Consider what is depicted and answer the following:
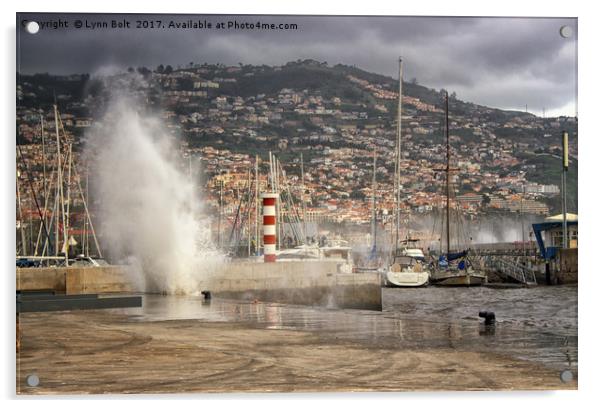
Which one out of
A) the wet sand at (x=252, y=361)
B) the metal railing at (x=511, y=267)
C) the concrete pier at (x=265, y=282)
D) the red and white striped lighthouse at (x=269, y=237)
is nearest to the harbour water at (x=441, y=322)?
the wet sand at (x=252, y=361)

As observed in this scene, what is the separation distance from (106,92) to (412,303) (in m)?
7.10

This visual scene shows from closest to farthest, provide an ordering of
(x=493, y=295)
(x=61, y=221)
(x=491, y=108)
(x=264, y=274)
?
(x=491, y=108) → (x=61, y=221) → (x=264, y=274) → (x=493, y=295)

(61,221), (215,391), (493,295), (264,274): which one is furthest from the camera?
(493,295)

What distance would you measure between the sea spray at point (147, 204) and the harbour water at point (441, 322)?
378mm

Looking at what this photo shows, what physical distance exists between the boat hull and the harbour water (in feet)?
11.4

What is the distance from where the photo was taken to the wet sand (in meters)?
8.23

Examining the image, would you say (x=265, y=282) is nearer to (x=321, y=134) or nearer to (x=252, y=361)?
(x=321, y=134)

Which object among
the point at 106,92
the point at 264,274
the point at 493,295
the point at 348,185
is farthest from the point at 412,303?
the point at 106,92

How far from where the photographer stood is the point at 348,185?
406 inches

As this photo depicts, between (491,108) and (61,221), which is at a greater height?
(491,108)

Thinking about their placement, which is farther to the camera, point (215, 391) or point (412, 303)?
point (412, 303)

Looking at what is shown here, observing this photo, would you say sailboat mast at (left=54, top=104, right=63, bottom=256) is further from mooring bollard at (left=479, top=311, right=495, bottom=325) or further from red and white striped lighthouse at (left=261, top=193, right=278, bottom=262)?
mooring bollard at (left=479, top=311, right=495, bottom=325)

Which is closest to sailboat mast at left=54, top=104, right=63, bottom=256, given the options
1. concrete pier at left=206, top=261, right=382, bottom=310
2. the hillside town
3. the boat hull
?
the hillside town
